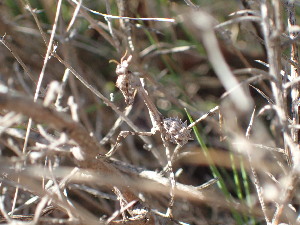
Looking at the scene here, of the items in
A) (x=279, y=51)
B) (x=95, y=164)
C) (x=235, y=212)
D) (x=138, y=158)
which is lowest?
(x=138, y=158)

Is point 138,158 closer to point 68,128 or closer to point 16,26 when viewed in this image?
point 16,26

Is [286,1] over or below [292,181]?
over

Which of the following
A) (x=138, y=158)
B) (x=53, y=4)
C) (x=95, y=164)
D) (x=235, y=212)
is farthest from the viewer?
(x=53, y=4)

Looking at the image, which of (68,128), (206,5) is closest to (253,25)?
(206,5)

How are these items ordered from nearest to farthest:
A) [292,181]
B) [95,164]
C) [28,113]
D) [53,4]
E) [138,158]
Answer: [28,113] < [292,181] < [95,164] < [138,158] < [53,4]

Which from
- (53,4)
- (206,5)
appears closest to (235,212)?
(206,5)

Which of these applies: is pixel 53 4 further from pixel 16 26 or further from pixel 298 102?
pixel 298 102

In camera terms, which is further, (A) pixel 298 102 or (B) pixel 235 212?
(B) pixel 235 212
